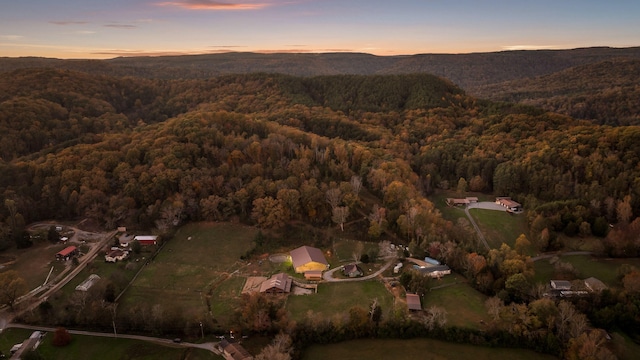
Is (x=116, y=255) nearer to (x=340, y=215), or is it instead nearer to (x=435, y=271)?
(x=340, y=215)

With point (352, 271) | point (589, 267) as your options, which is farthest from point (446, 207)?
point (352, 271)

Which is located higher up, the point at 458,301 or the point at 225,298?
the point at 225,298

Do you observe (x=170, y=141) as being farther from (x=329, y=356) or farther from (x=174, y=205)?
(x=329, y=356)

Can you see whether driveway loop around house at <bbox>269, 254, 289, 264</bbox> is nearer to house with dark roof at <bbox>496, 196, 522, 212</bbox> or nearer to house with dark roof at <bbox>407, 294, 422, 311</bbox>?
house with dark roof at <bbox>407, 294, 422, 311</bbox>

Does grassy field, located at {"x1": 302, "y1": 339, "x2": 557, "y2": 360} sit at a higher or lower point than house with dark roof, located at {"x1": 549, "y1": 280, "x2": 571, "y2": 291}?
lower

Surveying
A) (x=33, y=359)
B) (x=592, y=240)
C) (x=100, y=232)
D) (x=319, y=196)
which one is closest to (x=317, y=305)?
(x=319, y=196)

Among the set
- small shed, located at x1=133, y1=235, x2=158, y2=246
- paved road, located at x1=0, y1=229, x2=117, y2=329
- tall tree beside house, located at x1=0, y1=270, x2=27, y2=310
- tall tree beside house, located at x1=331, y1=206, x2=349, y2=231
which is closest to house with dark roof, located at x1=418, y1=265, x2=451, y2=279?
tall tree beside house, located at x1=331, y1=206, x2=349, y2=231

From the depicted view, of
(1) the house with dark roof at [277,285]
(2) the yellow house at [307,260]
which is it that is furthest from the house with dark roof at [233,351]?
(2) the yellow house at [307,260]
